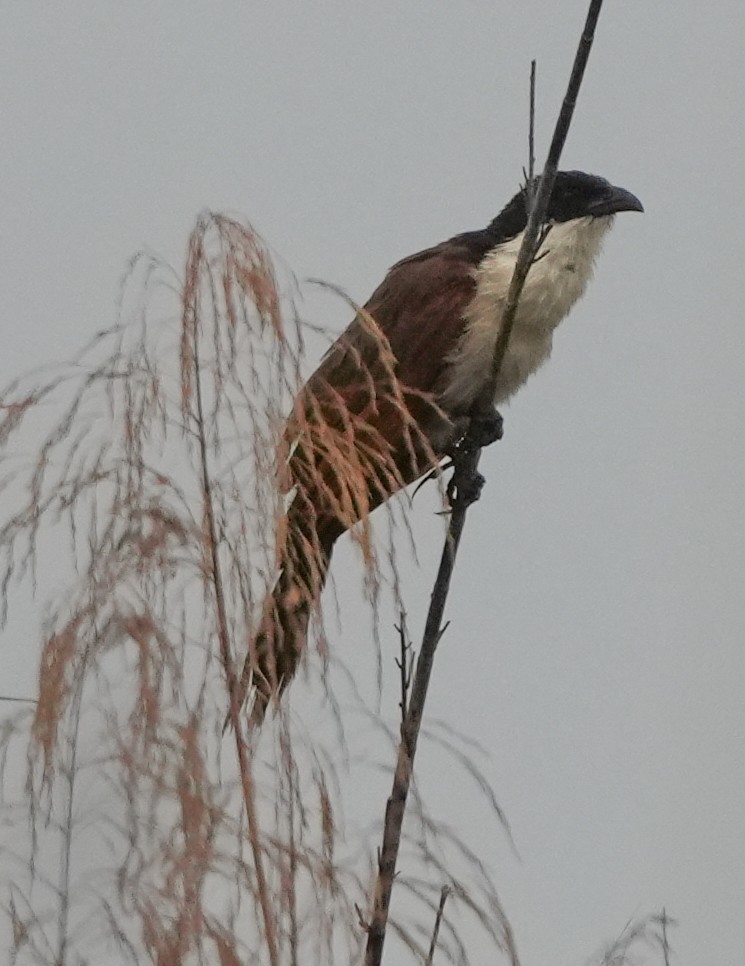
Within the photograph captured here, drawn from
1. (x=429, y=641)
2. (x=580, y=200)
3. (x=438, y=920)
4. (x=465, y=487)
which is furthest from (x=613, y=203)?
(x=438, y=920)

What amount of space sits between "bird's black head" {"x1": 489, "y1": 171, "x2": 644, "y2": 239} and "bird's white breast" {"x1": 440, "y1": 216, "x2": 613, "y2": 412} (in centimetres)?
1

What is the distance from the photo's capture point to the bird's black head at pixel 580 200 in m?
1.06

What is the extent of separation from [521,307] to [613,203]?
130 mm

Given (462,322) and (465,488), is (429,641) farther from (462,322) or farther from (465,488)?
(462,322)

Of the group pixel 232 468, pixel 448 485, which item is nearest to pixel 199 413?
pixel 232 468

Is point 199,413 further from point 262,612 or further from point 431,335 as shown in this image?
point 431,335

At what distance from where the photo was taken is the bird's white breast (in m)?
0.98

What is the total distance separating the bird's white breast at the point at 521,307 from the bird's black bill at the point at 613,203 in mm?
11

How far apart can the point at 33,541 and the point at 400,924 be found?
28cm

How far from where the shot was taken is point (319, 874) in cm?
58

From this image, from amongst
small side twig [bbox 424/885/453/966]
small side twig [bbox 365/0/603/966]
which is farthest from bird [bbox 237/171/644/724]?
small side twig [bbox 424/885/453/966]

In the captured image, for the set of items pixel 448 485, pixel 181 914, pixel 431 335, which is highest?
pixel 431 335

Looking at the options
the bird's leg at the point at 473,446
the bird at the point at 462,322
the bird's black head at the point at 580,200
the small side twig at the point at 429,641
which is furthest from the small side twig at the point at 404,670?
the bird's black head at the point at 580,200

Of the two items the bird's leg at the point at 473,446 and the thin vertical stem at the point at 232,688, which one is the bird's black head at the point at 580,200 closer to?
the bird's leg at the point at 473,446
